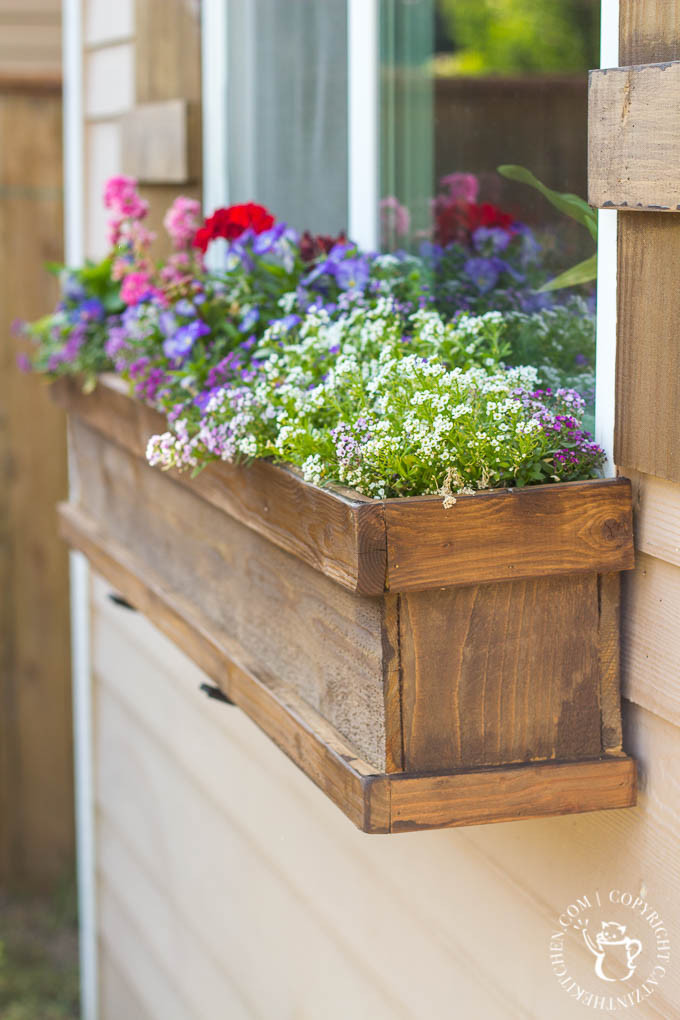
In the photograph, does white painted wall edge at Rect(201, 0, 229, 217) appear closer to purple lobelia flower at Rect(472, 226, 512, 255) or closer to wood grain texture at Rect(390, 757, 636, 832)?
purple lobelia flower at Rect(472, 226, 512, 255)

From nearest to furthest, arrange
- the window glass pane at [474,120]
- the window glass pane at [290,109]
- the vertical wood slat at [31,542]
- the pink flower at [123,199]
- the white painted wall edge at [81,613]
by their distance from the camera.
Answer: the window glass pane at [474,120], the window glass pane at [290,109], the pink flower at [123,199], the white painted wall edge at [81,613], the vertical wood slat at [31,542]

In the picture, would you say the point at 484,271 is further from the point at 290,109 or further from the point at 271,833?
the point at 271,833

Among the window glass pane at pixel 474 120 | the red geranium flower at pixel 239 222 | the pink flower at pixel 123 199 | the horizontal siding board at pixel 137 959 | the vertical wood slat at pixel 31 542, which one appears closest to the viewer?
the window glass pane at pixel 474 120

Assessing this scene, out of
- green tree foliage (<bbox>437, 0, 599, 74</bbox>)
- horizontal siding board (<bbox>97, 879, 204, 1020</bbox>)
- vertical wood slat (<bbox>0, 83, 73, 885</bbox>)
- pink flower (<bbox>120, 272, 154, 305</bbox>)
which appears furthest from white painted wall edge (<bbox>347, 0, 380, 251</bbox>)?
vertical wood slat (<bbox>0, 83, 73, 885</bbox>)

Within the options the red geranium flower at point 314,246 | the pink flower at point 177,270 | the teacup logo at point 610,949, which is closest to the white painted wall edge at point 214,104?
the pink flower at point 177,270

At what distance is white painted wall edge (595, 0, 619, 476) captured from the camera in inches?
39.9

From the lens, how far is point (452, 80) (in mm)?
1531

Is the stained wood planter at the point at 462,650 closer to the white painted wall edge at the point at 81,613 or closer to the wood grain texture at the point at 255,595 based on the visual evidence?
the wood grain texture at the point at 255,595

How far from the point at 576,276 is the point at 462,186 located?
1.11ft

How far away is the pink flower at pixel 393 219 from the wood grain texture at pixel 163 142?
0.54 m

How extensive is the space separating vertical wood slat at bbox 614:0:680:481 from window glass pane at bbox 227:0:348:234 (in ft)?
2.57

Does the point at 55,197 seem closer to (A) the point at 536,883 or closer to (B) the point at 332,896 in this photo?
(B) the point at 332,896

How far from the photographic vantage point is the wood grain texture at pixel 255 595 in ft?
3.36

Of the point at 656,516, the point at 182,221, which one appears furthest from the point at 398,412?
the point at 182,221
